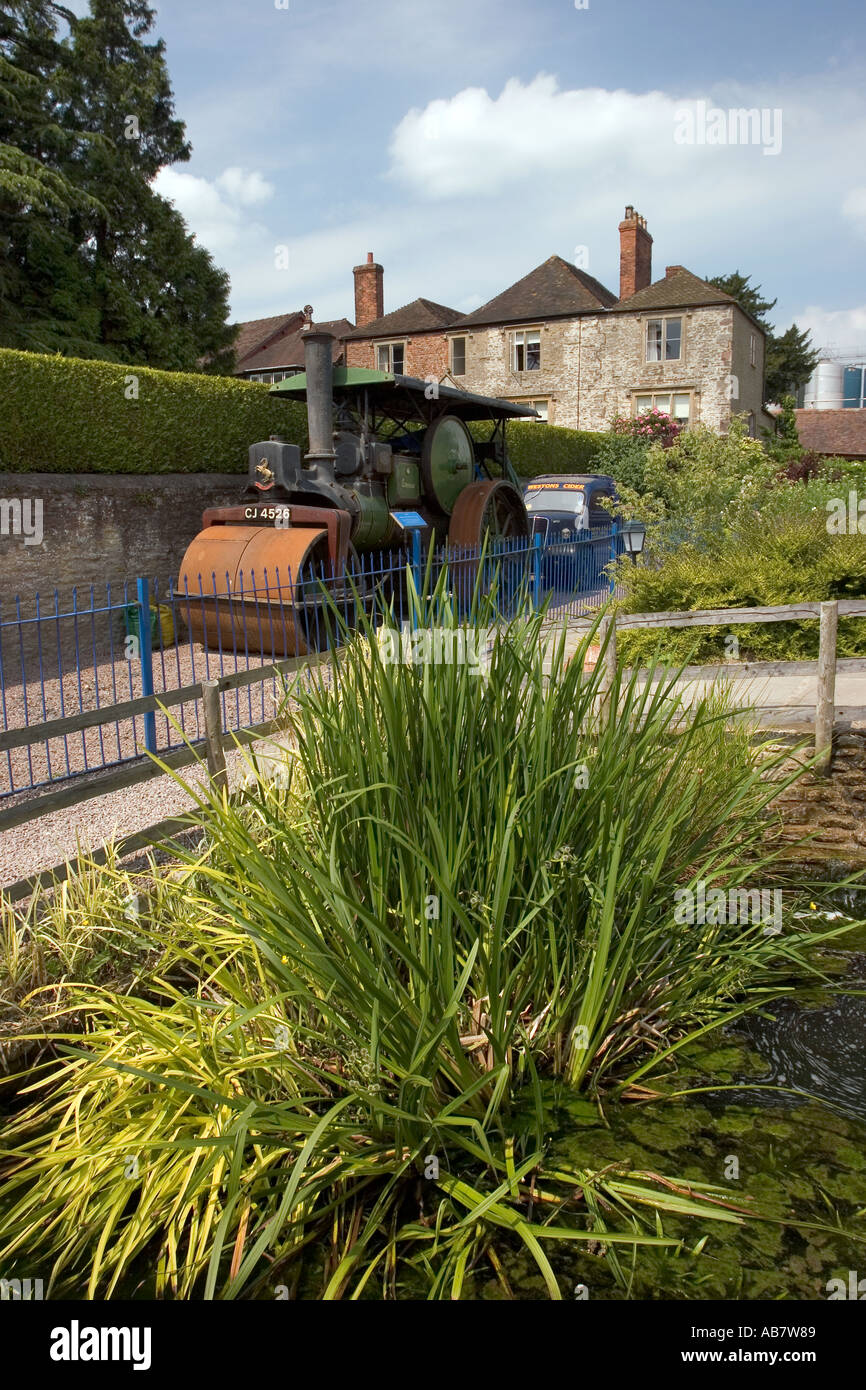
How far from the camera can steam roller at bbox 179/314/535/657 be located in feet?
29.3

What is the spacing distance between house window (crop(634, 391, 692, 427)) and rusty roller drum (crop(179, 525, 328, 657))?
971 inches

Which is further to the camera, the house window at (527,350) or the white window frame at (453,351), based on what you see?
the white window frame at (453,351)

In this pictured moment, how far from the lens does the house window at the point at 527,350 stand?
108 ft

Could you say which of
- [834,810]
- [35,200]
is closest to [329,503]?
[834,810]

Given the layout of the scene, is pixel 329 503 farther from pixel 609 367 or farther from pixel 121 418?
pixel 609 367

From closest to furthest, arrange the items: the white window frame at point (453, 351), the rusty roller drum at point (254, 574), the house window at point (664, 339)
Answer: the rusty roller drum at point (254, 574), the house window at point (664, 339), the white window frame at point (453, 351)

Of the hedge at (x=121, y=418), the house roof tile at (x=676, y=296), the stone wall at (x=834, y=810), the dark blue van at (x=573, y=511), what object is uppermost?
the house roof tile at (x=676, y=296)

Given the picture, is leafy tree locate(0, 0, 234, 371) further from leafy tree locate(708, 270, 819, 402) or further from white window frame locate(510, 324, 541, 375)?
leafy tree locate(708, 270, 819, 402)

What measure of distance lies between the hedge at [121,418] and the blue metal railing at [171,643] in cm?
155

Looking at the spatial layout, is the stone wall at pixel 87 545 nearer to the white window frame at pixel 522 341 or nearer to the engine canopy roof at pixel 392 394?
the engine canopy roof at pixel 392 394

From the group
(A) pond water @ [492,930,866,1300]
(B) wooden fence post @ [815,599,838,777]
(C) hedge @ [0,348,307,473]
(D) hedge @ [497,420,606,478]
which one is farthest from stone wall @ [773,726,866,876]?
(D) hedge @ [497,420,606,478]

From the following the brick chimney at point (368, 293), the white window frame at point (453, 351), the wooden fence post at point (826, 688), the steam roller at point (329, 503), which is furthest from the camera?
the brick chimney at point (368, 293)

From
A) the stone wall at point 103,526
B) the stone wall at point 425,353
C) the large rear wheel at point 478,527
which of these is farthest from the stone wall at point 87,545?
the stone wall at point 425,353

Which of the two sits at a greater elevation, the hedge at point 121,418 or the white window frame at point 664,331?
the white window frame at point 664,331
